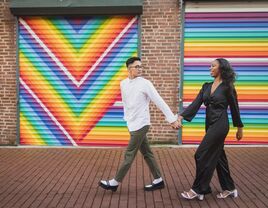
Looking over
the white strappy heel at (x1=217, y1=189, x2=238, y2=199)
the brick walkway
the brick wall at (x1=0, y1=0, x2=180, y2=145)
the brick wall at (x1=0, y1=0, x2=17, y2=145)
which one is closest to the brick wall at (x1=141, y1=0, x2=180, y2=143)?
the brick wall at (x1=0, y1=0, x2=180, y2=145)

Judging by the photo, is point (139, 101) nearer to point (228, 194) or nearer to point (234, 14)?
point (228, 194)

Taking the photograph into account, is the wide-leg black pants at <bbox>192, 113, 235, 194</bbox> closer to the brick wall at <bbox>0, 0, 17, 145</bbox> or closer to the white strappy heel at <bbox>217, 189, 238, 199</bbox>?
the white strappy heel at <bbox>217, 189, 238, 199</bbox>


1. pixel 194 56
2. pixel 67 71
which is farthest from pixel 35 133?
pixel 194 56

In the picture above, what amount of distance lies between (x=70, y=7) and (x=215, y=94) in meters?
5.00

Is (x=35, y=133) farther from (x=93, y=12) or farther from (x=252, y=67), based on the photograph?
(x=252, y=67)

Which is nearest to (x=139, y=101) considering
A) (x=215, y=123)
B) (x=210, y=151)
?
(x=215, y=123)

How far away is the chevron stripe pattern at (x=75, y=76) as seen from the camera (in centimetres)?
986

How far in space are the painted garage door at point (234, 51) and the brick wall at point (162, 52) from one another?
253 mm

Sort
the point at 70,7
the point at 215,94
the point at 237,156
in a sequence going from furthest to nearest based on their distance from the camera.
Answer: the point at 70,7 → the point at 237,156 → the point at 215,94

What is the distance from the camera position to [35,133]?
33.2 ft

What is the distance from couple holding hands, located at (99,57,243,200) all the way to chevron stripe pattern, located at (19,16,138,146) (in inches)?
145

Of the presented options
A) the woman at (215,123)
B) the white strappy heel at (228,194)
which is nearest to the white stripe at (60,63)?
the woman at (215,123)

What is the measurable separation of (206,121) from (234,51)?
4.20 metres

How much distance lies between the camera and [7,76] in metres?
10.1
